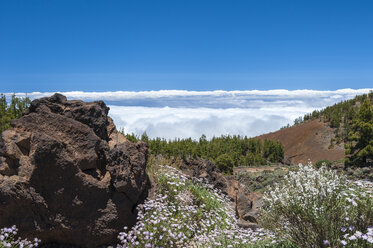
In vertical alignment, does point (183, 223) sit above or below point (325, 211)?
below

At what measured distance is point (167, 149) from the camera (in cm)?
4344

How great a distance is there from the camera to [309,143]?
198 ft

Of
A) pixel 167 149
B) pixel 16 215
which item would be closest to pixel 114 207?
pixel 16 215

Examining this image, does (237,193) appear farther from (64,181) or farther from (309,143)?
(309,143)

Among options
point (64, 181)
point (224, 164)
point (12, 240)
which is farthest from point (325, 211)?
point (224, 164)

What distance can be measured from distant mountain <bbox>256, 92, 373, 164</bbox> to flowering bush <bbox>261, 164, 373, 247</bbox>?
156ft

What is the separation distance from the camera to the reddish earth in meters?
53.4

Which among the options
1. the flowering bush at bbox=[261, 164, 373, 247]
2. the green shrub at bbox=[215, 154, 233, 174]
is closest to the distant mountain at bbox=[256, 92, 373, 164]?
the green shrub at bbox=[215, 154, 233, 174]

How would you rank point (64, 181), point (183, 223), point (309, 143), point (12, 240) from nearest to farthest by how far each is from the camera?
1. point (12, 240)
2. point (64, 181)
3. point (183, 223)
4. point (309, 143)

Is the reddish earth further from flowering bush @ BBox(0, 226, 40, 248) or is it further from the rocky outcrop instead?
flowering bush @ BBox(0, 226, 40, 248)

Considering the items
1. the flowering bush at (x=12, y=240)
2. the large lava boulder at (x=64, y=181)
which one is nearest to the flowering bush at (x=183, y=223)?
the large lava boulder at (x=64, y=181)

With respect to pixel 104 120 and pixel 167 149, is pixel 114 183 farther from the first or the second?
pixel 167 149

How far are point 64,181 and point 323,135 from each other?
6127 cm

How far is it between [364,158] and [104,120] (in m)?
38.2
